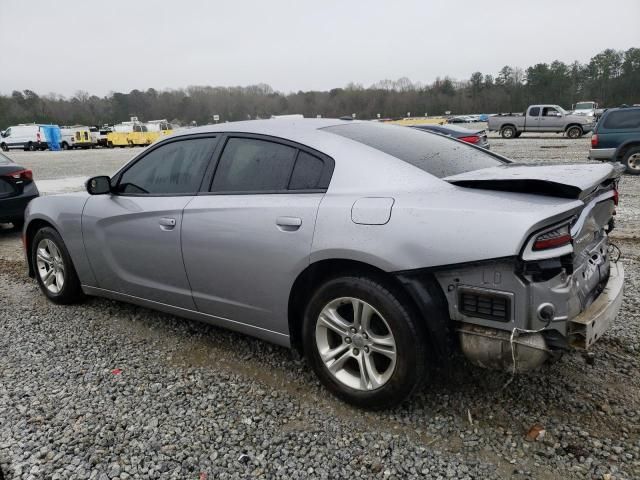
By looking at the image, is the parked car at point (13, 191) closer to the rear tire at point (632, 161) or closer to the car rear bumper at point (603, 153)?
the car rear bumper at point (603, 153)

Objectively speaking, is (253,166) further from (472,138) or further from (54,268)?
(472,138)

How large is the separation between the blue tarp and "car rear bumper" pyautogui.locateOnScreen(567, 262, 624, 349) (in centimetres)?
4550

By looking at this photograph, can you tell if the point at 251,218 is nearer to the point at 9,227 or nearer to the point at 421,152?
the point at 421,152

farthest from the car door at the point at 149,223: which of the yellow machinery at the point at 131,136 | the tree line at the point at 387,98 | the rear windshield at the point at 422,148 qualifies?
the tree line at the point at 387,98

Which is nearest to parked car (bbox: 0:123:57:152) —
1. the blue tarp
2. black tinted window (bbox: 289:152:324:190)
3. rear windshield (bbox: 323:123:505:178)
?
the blue tarp

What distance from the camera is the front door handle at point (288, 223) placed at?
8.80 ft

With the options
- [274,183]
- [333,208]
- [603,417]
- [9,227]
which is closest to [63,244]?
[274,183]

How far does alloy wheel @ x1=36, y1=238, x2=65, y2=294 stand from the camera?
4.38m

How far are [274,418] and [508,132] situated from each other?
29.4m

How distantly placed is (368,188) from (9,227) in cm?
834

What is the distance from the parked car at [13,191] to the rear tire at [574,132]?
2671 centimetres

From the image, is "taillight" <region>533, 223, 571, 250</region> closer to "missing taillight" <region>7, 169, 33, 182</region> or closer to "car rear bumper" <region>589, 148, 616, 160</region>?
"missing taillight" <region>7, 169, 33, 182</region>

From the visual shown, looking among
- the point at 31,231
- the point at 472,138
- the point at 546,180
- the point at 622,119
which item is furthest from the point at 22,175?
the point at 622,119

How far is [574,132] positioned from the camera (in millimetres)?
26594
